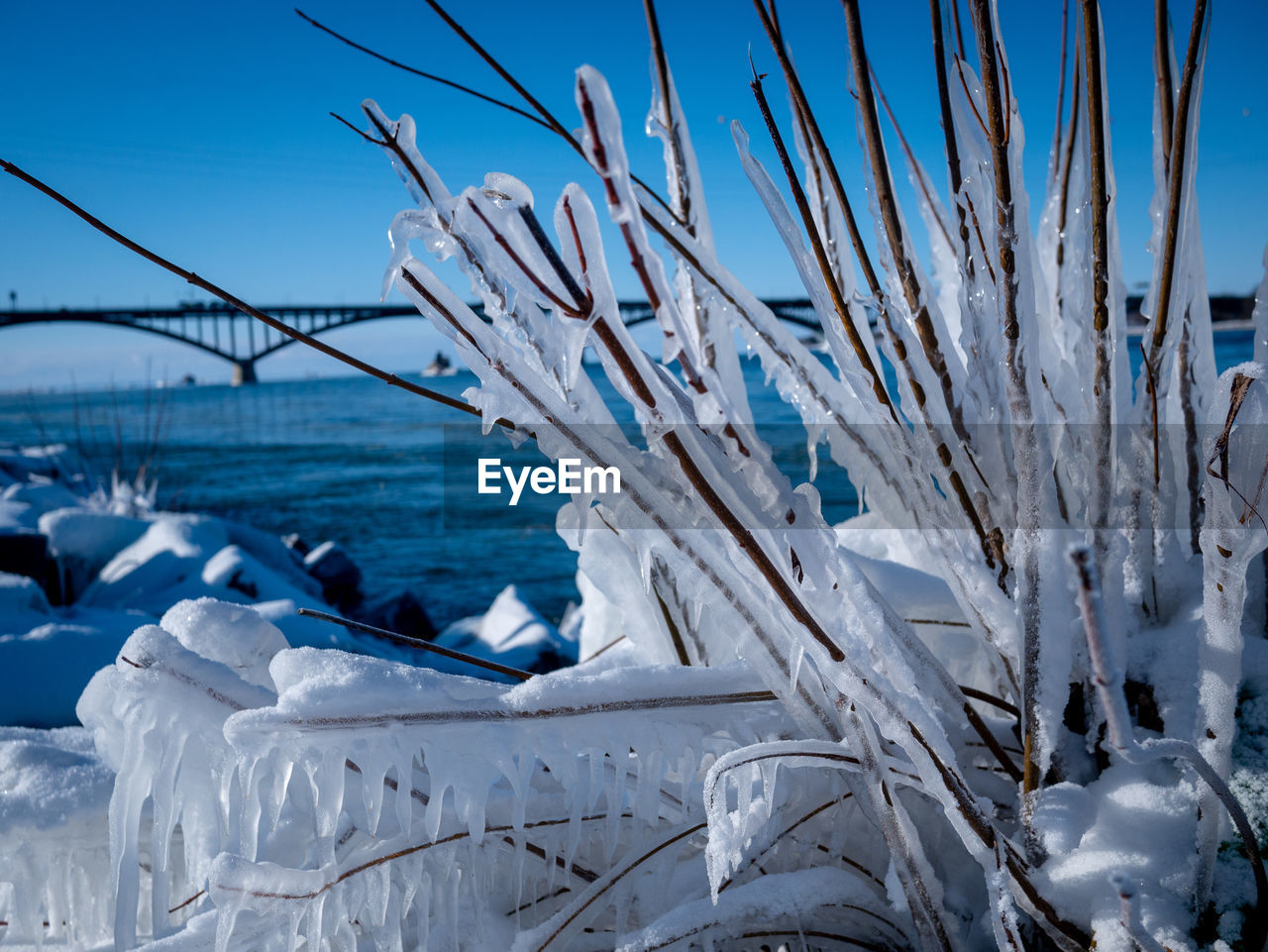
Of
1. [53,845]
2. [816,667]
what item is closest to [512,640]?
[53,845]

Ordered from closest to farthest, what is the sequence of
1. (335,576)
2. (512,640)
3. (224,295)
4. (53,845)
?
(224,295), (53,845), (512,640), (335,576)

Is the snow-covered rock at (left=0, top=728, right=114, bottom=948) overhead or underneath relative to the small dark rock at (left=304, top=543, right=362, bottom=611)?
overhead

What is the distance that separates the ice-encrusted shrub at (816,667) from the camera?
0.53 meters

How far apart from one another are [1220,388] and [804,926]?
50 cm

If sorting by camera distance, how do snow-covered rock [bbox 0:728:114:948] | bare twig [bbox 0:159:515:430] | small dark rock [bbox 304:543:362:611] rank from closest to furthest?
bare twig [bbox 0:159:515:430] < snow-covered rock [bbox 0:728:114:948] < small dark rock [bbox 304:543:362:611]

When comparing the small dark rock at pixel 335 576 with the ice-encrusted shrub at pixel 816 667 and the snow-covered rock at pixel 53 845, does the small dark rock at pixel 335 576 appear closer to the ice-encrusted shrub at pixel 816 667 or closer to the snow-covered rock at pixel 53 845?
the snow-covered rock at pixel 53 845

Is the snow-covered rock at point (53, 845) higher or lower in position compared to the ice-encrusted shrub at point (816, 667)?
lower

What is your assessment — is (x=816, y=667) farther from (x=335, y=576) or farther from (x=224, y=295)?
(x=335, y=576)

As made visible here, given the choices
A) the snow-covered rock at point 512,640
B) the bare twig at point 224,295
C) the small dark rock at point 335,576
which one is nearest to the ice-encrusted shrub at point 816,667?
the bare twig at point 224,295

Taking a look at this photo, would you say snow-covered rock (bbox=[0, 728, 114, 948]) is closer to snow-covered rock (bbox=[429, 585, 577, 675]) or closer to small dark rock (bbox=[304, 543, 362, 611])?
snow-covered rock (bbox=[429, 585, 577, 675])

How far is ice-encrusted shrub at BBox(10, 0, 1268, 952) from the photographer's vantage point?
0.53 m

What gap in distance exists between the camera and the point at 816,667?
2.02 feet

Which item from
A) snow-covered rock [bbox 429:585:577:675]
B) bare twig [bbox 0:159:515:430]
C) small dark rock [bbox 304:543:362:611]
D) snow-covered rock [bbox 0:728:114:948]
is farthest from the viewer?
small dark rock [bbox 304:543:362:611]

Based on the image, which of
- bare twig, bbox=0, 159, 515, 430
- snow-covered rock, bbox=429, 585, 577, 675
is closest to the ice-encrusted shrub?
bare twig, bbox=0, 159, 515, 430
